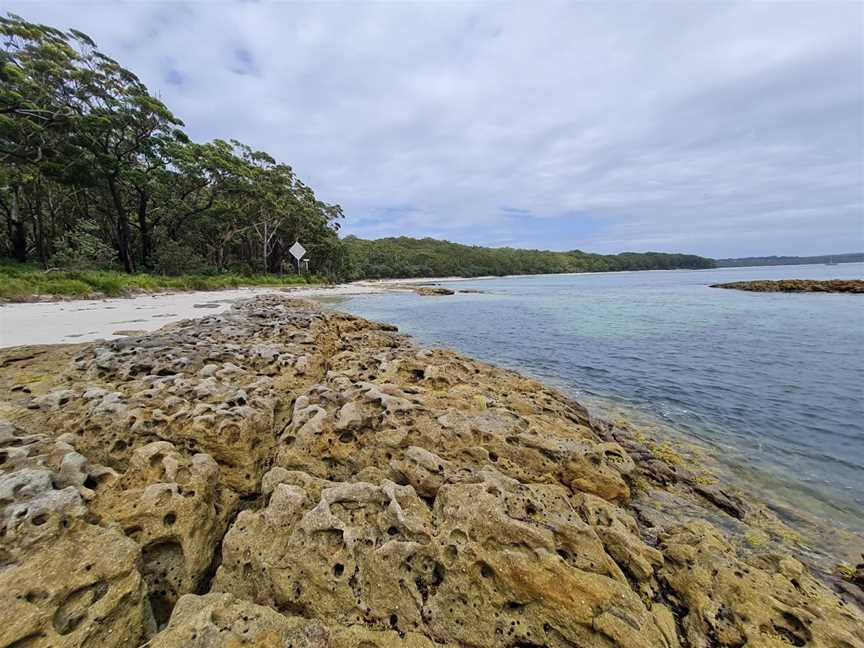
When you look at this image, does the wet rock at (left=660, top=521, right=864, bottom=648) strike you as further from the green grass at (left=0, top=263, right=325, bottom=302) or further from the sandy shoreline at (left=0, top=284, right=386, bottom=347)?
the green grass at (left=0, top=263, right=325, bottom=302)

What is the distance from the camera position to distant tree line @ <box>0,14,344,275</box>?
20.2 meters

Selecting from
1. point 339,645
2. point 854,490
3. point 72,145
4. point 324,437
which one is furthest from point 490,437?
point 72,145

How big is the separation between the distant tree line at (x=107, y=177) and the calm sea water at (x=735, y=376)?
22.1 meters

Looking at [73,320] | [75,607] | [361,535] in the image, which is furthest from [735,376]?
[73,320]

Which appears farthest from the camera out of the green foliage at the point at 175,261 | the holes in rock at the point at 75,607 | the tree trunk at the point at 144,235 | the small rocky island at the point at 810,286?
the small rocky island at the point at 810,286

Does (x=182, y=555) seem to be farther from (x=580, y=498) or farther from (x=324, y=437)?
(x=580, y=498)

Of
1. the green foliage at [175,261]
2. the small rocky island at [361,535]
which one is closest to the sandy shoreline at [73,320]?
the small rocky island at [361,535]

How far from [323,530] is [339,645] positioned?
65 cm

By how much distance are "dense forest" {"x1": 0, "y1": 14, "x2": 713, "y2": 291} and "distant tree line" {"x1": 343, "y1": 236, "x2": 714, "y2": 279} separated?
832 inches

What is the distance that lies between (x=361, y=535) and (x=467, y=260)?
108225 mm

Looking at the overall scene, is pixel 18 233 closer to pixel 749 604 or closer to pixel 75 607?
pixel 75 607

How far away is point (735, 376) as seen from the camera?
8609 millimetres

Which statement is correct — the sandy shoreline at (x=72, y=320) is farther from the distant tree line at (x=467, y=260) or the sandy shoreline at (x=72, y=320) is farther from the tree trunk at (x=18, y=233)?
the distant tree line at (x=467, y=260)

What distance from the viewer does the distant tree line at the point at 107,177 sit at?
66.4 feet
